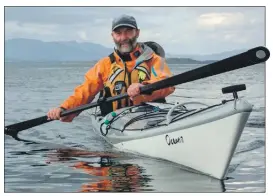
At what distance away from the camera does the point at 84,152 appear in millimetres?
5660

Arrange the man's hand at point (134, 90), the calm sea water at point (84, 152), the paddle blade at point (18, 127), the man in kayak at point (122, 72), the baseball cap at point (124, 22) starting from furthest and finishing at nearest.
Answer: the paddle blade at point (18, 127) < the man in kayak at point (122, 72) < the baseball cap at point (124, 22) < the man's hand at point (134, 90) < the calm sea water at point (84, 152)

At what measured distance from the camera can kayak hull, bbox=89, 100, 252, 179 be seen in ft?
14.7

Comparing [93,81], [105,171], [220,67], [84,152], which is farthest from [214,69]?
[84,152]

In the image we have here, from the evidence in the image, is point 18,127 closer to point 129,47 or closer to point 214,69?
point 129,47

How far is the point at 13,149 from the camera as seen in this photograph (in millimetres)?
5770

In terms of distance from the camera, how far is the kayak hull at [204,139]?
4.47m

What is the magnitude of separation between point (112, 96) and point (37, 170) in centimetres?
82

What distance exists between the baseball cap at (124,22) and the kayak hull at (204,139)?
0.84 meters

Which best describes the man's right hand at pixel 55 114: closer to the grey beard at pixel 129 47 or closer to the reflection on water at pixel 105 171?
the reflection on water at pixel 105 171

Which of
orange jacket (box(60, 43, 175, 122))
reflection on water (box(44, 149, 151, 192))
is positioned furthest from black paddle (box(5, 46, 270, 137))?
reflection on water (box(44, 149, 151, 192))

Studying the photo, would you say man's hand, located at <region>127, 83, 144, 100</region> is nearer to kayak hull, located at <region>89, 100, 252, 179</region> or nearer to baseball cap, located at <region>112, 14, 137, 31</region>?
kayak hull, located at <region>89, 100, 252, 179</region>

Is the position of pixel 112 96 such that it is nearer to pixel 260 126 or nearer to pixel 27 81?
pixel 260 126

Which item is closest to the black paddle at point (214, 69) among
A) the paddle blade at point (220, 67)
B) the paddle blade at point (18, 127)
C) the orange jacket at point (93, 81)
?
the paddle blade at point (220, 67)

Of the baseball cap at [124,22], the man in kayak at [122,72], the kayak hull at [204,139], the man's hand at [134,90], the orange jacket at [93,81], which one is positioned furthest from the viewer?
the orange jacket at [93,81]
